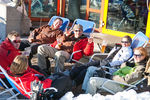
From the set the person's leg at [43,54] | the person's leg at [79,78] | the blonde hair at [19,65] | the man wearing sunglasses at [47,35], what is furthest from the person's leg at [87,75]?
the man wearing sunglasses at [47,35]

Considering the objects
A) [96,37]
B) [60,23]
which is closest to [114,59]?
[60,23]

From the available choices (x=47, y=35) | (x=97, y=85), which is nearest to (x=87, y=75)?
(x=97, y=85)

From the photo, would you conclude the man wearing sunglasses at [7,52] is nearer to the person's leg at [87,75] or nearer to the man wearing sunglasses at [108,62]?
the man wearing sunglasses at [108,62]

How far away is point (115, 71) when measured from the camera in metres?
4.46

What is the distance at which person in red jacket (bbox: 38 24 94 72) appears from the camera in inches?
200

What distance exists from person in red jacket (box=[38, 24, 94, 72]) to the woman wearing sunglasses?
104 cm

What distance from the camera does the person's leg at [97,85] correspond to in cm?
396

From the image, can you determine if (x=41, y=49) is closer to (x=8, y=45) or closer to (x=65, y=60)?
(x=65, y=60)

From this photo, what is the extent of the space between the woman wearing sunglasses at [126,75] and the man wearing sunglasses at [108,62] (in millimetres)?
269

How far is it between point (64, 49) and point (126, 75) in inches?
69.6

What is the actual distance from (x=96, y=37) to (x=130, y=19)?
40.3 inches

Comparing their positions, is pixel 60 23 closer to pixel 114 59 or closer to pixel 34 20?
pixel 114 59

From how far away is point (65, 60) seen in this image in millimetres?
5176

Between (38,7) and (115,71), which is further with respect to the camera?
(38,7)
